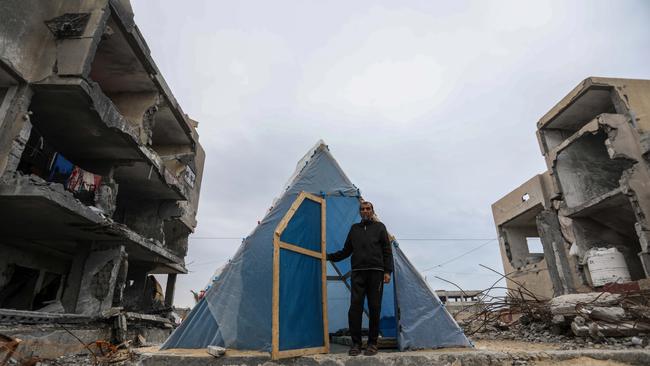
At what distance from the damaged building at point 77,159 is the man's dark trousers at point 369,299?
687cm

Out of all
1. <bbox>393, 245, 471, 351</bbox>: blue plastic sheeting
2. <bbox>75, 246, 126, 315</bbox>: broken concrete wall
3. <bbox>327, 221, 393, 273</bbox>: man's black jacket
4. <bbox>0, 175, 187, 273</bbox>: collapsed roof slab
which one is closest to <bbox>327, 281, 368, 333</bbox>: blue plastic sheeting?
<bbox>393, 245, 471, 351</bbox>: blue plastic sheeting

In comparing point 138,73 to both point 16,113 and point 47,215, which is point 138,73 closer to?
point 16,113

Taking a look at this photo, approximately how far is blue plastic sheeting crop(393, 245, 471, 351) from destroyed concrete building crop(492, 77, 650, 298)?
7594 mm

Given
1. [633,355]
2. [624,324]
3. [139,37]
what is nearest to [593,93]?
[624,324]

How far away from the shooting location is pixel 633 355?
13.3 feet

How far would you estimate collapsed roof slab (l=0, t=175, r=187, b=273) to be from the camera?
7210mm

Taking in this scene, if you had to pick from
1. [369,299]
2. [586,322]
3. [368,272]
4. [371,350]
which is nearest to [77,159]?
[368,272]

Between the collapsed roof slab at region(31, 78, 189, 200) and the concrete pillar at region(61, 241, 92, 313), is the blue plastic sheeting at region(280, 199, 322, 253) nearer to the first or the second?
the collapsed roof slab at region(31, 78, 189, 200)

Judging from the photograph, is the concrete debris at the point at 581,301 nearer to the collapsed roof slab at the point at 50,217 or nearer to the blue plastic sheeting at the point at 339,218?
the blue plastic sheeting at the point at 339,218

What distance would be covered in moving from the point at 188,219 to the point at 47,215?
26.1 feet

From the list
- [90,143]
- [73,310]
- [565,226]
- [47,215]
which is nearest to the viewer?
[47,215]

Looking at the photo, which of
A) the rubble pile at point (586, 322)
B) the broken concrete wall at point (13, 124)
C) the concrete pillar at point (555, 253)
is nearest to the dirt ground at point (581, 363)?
the rubble pile at point (586, 322)

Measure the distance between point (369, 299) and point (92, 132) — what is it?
8.83m

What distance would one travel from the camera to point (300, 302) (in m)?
4.49
